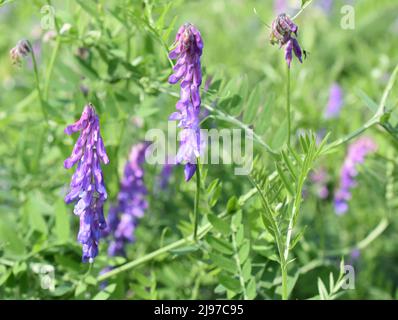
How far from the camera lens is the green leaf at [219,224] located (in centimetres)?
144

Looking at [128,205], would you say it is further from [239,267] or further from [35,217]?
[239,267]

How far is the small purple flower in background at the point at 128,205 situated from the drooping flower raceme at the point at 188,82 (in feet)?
1.90

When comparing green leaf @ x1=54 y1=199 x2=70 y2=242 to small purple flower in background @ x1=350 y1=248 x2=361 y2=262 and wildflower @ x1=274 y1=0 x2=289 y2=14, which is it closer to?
small purple flower in background @ x1=350 y1=248 x2=361 y2=262

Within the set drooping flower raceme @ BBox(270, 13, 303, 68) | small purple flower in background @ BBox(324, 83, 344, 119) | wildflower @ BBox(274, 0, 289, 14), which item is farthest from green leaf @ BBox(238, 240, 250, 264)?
wildflower @ BBox(274, 0, 289, 14)

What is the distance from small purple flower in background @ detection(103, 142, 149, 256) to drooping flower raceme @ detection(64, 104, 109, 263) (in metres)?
0.52

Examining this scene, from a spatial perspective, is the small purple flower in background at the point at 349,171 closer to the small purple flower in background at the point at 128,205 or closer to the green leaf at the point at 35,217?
the small purple flower in background at the point at 128,205

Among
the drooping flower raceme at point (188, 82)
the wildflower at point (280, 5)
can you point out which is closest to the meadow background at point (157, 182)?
the drooping flower raceme at point (188, 82)

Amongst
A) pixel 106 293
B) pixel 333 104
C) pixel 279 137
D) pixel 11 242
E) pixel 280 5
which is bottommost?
pixel 106 293

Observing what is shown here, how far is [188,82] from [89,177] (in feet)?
0.77

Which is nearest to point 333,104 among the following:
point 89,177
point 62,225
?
point 62,225

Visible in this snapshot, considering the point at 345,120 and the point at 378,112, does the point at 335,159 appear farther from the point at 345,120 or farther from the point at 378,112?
the point at 378,112

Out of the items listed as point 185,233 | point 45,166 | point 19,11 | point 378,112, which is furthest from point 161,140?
point 19,11

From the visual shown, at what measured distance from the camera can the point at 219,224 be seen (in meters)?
1.46

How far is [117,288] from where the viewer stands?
64.8 inches
